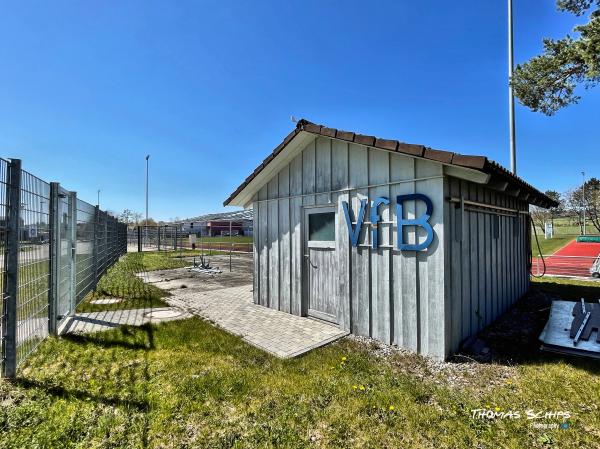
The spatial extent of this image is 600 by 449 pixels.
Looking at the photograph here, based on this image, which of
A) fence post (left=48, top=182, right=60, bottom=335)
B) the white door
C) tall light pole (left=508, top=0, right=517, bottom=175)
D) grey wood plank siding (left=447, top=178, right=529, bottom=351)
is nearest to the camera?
grey wood plank siding (left=447, top=178, right=529, bottom=351)

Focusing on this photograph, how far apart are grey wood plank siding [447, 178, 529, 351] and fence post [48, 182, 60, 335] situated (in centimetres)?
596

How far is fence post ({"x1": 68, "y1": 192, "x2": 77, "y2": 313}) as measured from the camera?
598 cm

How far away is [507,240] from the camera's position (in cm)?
657

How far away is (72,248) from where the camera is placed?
6.14m

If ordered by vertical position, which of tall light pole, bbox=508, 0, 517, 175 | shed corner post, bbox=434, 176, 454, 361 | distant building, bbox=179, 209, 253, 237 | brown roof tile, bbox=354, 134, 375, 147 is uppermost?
tall light pole, bbox=508, 0, 517, 175

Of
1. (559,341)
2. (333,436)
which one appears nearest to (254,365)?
(333,436)

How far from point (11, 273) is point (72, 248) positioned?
3.36m

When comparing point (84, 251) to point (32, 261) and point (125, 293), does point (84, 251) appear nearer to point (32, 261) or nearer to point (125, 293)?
point (125, 293)

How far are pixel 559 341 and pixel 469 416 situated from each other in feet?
9.91

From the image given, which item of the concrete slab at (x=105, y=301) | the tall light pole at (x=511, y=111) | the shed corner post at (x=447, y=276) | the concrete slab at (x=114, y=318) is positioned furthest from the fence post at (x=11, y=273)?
the tall light pole at (x=511, y=111)

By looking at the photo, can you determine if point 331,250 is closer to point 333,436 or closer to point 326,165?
point 326,165

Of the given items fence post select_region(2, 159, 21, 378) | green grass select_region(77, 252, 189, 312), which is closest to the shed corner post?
fence post select_region(2, 159, 21, 378)

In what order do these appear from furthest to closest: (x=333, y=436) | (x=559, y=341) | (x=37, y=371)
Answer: (x=559, y=341) < (x=37, y=371) < (x=333, y=436)

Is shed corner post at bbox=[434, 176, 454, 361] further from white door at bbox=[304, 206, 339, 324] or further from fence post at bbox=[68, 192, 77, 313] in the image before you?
fence post at bbox=[68, 192, 77, 313]
